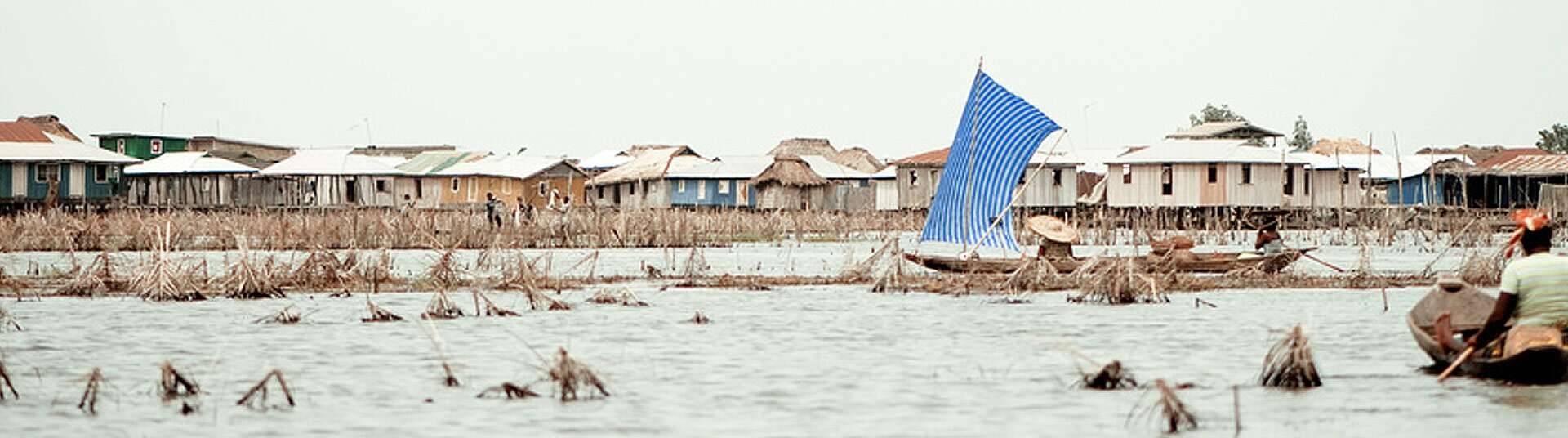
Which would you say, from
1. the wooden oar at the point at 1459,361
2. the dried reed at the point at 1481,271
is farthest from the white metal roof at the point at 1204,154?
the wooden oar at the point at 1459,361

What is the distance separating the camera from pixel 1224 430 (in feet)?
37.4

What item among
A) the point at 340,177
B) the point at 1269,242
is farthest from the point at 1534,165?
the point at 1269,242

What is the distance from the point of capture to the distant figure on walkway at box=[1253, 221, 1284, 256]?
85.0ft

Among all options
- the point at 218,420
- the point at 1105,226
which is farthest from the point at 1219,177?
the point at 218,420

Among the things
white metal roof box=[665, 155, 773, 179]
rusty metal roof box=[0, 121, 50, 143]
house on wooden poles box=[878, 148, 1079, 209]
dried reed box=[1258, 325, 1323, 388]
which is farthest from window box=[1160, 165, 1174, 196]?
dried reed box=[1258, 325, 1323, 388]

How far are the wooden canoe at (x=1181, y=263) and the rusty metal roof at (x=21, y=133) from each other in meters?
45.8

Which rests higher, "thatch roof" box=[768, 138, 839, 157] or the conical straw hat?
"thatch roof" box=[768, 138, 839, 157]

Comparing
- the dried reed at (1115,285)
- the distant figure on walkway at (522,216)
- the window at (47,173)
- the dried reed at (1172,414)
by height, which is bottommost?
the dried reed at (1172,414)

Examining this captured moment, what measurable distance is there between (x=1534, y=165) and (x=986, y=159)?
140 ft

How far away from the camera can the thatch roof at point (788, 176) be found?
7306 cm

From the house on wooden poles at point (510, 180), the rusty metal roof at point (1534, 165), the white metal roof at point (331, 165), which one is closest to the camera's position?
the rusty metal roof at point (1534, 165)

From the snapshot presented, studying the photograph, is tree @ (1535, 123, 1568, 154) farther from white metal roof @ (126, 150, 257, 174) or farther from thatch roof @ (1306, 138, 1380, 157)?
white metal roof @ (126, 150, 257, 174)

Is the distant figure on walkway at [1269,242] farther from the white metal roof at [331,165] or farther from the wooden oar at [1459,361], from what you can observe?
the white metal roof at [331,165]

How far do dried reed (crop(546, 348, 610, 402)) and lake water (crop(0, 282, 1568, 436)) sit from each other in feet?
0.51
